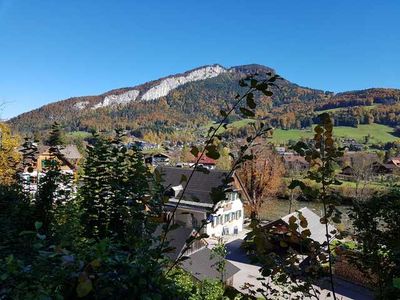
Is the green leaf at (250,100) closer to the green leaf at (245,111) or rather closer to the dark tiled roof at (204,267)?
the green leaf at (245,111)

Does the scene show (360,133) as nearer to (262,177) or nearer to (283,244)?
(262,177)

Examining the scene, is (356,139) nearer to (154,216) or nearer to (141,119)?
(141,119)

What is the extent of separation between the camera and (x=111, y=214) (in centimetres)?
557

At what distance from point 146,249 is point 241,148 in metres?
0.75

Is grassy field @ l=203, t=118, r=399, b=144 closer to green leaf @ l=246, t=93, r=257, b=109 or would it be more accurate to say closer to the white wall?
the white wall

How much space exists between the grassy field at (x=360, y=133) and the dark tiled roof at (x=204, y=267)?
8597cm

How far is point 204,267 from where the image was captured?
1355cm

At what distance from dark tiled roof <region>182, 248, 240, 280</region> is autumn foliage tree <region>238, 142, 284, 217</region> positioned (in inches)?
619

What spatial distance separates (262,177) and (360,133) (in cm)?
8902

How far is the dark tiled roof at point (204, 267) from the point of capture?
1288cm

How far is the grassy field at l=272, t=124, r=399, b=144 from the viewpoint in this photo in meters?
100

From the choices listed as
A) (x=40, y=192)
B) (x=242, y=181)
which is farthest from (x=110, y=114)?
(x=40, y=192)

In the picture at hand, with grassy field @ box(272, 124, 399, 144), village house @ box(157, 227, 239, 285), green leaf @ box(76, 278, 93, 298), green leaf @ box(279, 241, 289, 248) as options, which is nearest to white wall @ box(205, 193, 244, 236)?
village house @ box(157, 227, 239, 285)

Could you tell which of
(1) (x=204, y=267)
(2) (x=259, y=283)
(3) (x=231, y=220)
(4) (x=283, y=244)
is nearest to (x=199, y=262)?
(1) (x=204, y=267)
